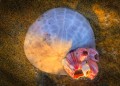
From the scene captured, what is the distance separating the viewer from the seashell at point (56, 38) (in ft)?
14.1

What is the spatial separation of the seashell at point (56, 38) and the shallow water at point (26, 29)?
0.12 m

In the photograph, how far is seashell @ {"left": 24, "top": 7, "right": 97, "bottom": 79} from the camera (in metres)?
4.29

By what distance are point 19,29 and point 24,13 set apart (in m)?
0.29

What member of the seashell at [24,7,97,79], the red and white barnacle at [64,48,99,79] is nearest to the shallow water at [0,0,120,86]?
the seashell at [24,7,97,79]

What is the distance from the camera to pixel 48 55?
14.2 feet

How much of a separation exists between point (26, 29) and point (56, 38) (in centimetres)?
59

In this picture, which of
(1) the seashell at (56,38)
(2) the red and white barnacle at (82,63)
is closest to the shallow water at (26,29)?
(1) the seashell at (56,38)

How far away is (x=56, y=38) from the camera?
4.32m

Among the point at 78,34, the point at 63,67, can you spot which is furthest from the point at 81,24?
the point at 63,67

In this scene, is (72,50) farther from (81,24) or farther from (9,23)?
(9,23)

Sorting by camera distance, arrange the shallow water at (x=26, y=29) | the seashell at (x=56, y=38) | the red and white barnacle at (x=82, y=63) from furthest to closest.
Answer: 1. the shallow water at (x=26, y=29)
2. the seashell at (x=56, y=38)
3. the red and white barnacle at (x=82, y=63)

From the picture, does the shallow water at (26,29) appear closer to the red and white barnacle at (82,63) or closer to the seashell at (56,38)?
the seashell at (56,38)

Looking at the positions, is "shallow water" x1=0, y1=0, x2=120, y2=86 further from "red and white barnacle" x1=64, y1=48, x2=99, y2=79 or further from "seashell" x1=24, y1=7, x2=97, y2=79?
"red and white barnacle" x1=64, y1=48, x2=99, y2=79

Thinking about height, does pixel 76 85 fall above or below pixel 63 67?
below
